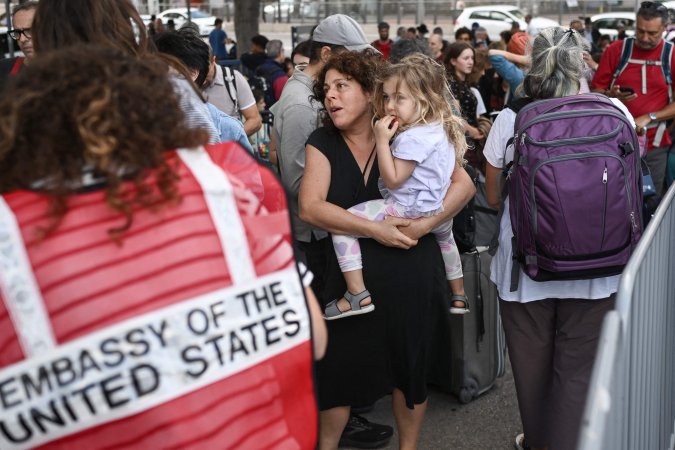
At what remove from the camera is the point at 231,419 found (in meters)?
1.77

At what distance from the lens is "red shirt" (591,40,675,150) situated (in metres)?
6.11

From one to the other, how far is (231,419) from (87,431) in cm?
27

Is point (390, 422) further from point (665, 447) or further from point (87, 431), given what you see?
point (87, 431)

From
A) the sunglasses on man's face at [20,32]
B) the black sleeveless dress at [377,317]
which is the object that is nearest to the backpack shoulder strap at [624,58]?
the black sleeveless dress at [377,317]

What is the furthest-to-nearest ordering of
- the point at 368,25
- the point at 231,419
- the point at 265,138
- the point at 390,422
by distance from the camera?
1. the point at 368,25
2. the point at 265,138
3. the point at 390,422
4. the point at 231,419

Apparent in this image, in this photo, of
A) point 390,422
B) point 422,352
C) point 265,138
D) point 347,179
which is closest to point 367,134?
point 347,179

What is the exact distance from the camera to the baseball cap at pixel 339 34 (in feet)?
15.1

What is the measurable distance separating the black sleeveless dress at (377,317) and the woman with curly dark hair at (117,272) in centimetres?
183

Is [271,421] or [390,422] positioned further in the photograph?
[390,422]

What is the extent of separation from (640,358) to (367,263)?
1342 millimetres

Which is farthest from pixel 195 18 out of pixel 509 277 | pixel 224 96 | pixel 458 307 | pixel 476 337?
pixel 509 277

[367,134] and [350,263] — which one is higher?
[367,134]

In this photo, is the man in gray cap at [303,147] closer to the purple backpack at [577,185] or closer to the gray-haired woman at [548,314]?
the gray-haired woman at [548,314]

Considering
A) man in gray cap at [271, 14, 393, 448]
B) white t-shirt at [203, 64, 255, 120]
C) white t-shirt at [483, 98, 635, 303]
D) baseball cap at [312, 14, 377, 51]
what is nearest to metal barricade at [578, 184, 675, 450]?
white t-shirt at [483, 98, 635, 303]
